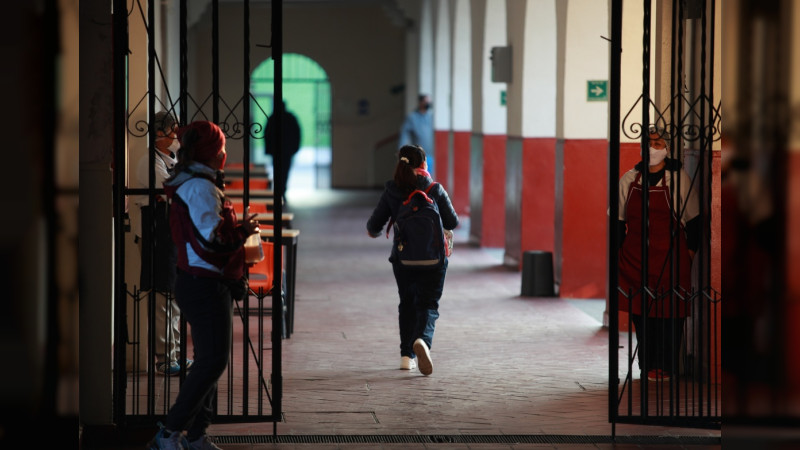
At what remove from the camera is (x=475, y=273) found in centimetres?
1277

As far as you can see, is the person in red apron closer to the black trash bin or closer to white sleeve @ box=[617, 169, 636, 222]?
white sleeve @ box=[617, 169, 636, 222]

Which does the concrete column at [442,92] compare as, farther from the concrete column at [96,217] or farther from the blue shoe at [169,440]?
the blue shoe at [169,440]

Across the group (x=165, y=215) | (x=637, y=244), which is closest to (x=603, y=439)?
(x=637, y=244)

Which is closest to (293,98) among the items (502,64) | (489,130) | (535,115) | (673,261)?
(489,130)

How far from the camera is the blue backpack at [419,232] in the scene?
7.21 m

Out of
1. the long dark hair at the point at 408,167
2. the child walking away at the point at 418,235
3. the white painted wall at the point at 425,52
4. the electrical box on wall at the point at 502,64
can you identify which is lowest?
the child walking away at the point at 418,235

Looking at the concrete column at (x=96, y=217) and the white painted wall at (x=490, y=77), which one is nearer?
the concrete column at (x=96, y=217)

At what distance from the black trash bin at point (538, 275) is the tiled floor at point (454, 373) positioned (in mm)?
173

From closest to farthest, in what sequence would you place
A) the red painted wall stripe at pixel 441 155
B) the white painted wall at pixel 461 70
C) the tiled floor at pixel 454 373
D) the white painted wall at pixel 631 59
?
1. the tiled floor at pixel 454 373
2. the white painted wall at pixel 631 59
3. the white painted wall at pixel 461 70
4. the red painted wall stripe at pixel 441 155

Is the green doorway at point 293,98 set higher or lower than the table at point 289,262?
higher

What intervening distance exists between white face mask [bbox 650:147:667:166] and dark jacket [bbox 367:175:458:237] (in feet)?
4.29

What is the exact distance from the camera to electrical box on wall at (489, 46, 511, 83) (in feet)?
41.5

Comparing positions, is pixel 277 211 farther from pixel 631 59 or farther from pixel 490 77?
pixel 490 77

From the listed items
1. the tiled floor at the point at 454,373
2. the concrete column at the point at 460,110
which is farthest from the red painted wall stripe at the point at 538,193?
the concrete column at the point at 460,110
